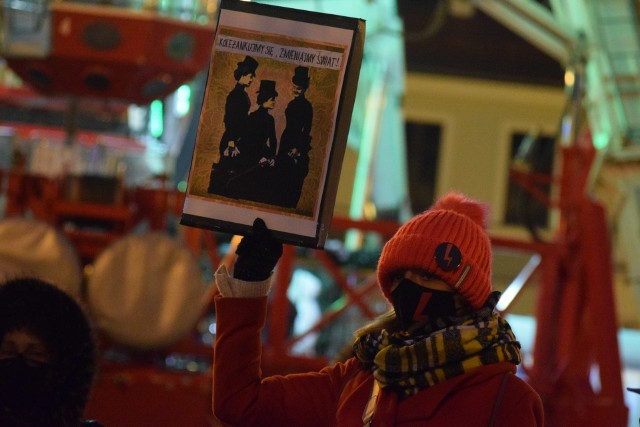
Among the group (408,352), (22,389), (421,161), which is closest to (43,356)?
(22,389)

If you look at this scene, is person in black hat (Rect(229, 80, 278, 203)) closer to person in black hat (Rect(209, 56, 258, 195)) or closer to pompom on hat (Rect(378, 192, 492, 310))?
person in black hat (Rect(209, 56, 258, 195))

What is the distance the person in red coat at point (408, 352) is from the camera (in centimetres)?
246

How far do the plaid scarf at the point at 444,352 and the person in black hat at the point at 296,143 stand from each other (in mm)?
378

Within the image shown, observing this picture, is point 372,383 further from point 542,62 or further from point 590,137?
point 542,62

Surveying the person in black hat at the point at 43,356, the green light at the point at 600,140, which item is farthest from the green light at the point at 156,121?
the person in black hat at the point at 43,356

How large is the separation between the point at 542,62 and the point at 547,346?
17.5 meters

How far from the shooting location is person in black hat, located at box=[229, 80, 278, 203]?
2.59 metres

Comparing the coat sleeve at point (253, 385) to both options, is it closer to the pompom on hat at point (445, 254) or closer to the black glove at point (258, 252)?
the black glove at point (258, 252)

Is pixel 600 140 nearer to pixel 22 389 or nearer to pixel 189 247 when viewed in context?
pixel 189 247

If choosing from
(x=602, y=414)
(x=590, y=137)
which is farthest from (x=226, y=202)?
(x=590, y=137)

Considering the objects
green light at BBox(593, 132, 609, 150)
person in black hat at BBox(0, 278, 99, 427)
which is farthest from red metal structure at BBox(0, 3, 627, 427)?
person in black hat at BBox(0, 278, 99, 427)

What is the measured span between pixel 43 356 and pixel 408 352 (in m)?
0.86

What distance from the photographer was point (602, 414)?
6.27 metres

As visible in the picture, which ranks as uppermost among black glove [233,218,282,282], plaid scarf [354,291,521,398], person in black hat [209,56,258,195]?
person in black hat [209,56,258,195]
